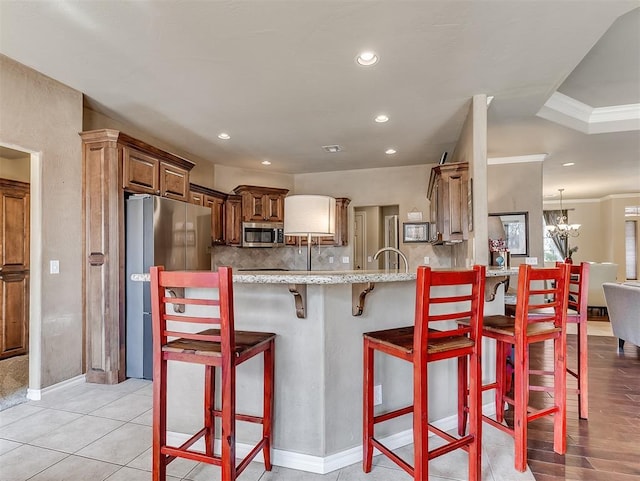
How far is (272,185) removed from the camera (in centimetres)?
645

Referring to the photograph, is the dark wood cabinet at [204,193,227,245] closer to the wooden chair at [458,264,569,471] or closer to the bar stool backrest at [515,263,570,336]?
the wooden chair at [458,264,569,471]

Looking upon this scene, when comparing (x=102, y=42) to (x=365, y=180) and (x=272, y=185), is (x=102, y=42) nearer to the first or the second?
(x=272, y=185)

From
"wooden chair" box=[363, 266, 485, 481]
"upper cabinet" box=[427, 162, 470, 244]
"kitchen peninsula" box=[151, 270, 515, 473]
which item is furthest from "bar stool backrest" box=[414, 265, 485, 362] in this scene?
"upper cabinet" box=[427, 162, 470, 244]

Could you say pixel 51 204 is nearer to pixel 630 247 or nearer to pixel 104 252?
pixel 104 252

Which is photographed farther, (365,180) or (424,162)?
(365,180)

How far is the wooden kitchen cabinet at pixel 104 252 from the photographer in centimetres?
319

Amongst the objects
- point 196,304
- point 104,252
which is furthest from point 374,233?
point 196,304

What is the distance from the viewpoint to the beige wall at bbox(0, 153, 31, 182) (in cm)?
387

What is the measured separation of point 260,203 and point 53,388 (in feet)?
12.0

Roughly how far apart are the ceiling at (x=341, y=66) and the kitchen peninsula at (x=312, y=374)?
5.33 feet

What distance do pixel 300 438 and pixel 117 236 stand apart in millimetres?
2475

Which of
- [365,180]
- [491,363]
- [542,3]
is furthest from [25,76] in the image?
[365,180]

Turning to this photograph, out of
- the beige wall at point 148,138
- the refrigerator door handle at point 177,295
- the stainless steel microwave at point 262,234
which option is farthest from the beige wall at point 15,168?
the refrigerator door handle at point 177,295

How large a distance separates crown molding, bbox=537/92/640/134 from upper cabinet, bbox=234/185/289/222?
3.91 metres
